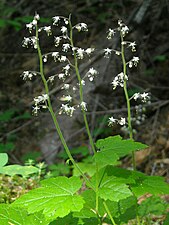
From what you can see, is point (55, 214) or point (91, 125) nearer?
point (55, 214)

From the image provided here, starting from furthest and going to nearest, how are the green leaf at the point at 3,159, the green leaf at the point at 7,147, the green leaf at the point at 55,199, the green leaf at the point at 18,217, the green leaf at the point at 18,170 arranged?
the green leaf at the point at 7,147, the green leaf at the point at 18,170, the green leaf at the point at 3,159, the green leaf at the point at 18,217, the green leaf at the point at 55,199

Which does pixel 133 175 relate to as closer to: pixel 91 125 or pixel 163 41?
pixel 91 125

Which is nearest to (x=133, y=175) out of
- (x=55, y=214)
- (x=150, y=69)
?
(x=55, y=214)

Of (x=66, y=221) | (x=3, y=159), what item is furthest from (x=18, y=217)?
(x=3, y=159)

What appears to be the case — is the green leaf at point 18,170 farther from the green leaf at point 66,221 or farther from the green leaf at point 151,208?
the green leaf at point 151,208

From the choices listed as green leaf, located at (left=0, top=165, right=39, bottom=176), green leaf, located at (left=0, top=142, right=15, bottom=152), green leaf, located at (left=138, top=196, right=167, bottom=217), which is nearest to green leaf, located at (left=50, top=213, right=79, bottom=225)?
green leaf, located at (left=0, top=165, right=39, bottom=176)

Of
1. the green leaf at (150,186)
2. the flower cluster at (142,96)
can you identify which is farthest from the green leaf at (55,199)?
the flower cluster at (142,96)
